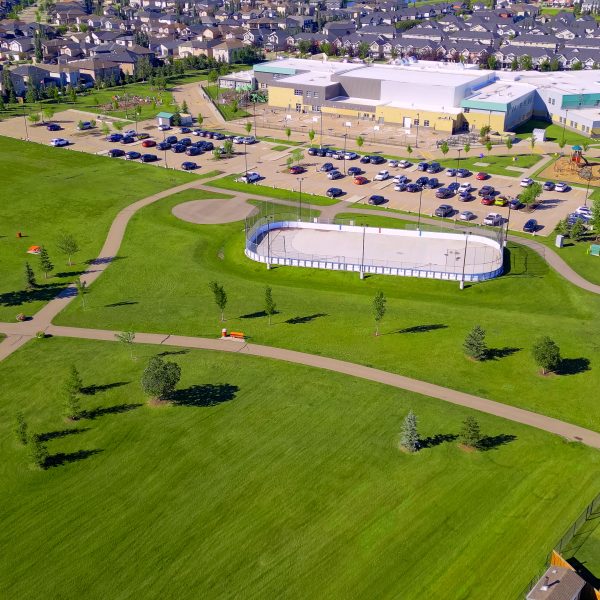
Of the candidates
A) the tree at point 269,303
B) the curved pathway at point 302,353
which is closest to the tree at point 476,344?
the curved pathway at point 302,353

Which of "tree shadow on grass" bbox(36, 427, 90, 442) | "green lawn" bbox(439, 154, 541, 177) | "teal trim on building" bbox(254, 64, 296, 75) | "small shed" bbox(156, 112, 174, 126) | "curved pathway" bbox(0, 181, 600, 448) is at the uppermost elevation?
"teal trim on building" bbox(254, 64, 296, 75)

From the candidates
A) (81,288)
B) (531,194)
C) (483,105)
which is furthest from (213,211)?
(483,105)

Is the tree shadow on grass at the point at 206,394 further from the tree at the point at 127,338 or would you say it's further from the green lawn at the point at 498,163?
the green lawn at the point at 498,163

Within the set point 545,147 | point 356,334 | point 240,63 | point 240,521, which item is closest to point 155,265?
point 356,334

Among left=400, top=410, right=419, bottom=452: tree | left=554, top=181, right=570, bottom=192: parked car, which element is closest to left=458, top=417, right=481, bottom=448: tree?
left=400, top=410, right=419, bottom=452: tree

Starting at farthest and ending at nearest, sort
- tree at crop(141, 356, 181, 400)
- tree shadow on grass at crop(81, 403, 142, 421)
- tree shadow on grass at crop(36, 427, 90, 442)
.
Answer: tree shadow on grass at crop(81, 403, 142, 421)
tree at crop(141, 356, 181, 400)
tree shadow on grass at crop(36, 427, 90, 442)

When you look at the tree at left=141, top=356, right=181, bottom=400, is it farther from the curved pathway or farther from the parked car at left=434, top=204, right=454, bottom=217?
the parked car at left=434, top=204, right=454, bottom=217
